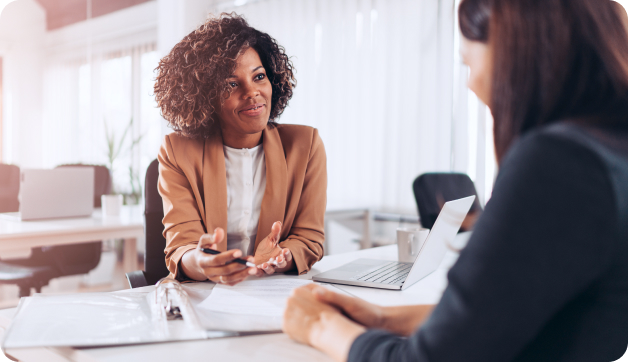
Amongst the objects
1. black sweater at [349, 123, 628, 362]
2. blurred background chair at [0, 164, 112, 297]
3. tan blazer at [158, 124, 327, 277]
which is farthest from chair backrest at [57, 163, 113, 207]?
black sweater at [349, 123, 628, 362]

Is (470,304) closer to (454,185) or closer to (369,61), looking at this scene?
(454,185)

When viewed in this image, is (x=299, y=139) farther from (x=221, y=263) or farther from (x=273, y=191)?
(x=221, y=263)

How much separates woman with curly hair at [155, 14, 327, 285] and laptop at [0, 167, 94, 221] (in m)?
1.23

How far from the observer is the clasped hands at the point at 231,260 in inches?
37.7

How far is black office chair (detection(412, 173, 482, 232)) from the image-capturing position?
2066 millimetres

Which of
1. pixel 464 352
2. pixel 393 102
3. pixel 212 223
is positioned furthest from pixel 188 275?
pixel 393 102

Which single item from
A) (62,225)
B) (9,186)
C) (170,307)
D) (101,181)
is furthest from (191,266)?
(9,186)

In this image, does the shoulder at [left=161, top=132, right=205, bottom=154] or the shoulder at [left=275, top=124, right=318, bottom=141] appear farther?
the shoulder at [left=275, top=124, right=318, bottom=141]

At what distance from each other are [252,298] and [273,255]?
295mm

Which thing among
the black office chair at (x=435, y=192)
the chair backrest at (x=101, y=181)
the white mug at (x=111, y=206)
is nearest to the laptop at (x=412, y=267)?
the black office chair at (x=435, y=192)

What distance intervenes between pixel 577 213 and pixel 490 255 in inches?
3.5

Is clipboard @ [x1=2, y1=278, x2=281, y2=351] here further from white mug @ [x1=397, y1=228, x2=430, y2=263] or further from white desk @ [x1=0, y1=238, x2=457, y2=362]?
white mug @ [x1=397, y1=228, x2=430, y2=263]

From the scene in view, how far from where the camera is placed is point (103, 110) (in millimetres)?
5605

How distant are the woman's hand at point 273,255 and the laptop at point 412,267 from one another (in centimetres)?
10
